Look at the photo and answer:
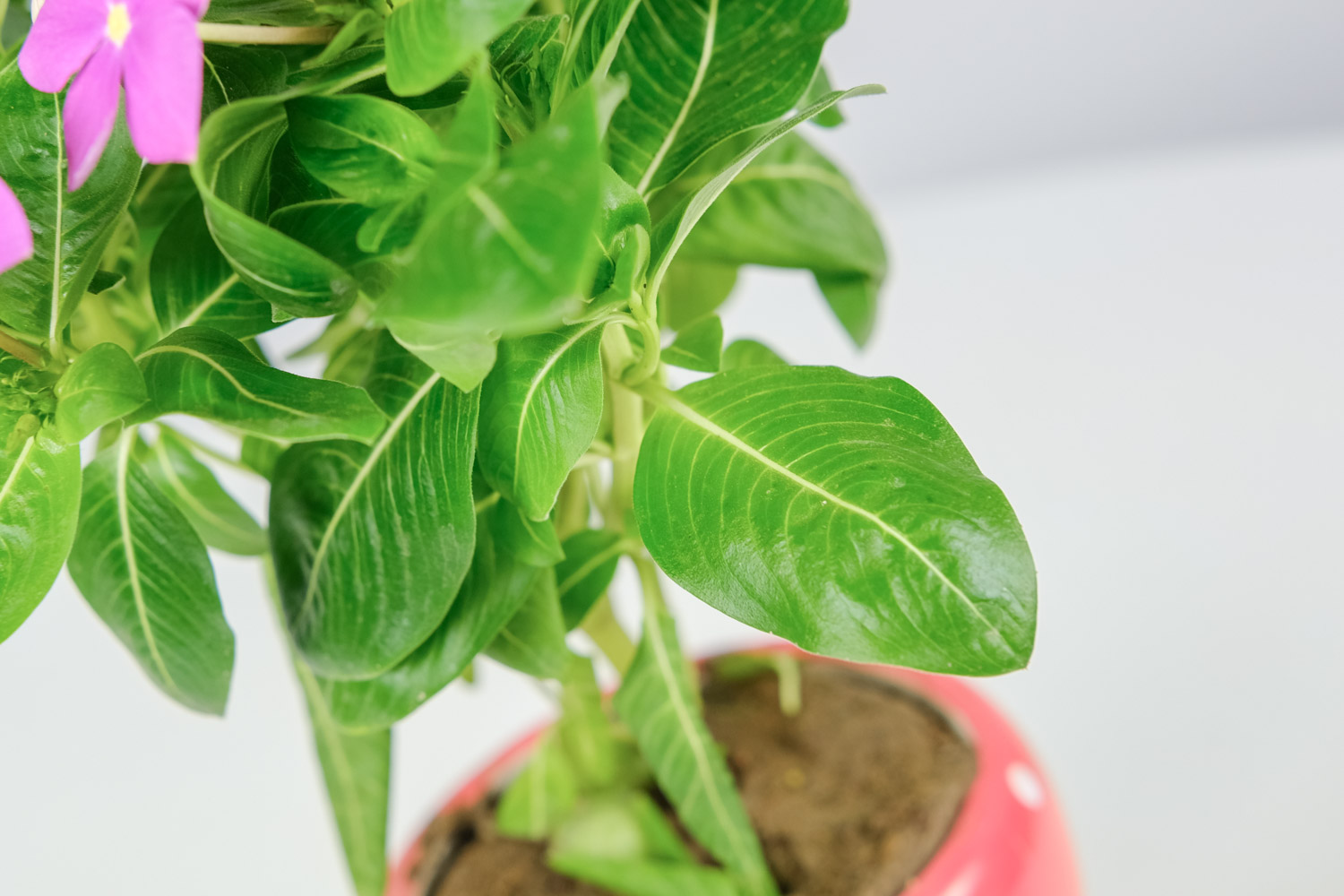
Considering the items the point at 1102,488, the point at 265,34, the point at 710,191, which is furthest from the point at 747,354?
the point at 1102,488

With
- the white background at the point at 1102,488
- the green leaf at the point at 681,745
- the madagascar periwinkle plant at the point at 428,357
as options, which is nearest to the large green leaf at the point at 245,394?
the madagascar periwinkle plant at the point at 428,357

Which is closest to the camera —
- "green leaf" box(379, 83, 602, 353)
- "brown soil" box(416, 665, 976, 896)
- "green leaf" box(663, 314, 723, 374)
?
"green leaf" box(379, 83, 602, 353)

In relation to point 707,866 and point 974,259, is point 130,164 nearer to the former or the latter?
point 707,866

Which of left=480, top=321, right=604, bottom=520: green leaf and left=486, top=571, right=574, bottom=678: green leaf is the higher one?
left=480, top=321, right=604, bottom=520: green leaf

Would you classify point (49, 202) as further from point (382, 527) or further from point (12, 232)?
point (382, 527)

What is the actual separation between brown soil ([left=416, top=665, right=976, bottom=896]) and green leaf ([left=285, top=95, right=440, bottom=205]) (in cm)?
52

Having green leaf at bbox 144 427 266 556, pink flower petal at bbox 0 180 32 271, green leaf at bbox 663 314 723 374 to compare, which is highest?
pink flower petal at bbox 0 180 32 271

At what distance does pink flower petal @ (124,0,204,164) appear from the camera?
34 cm

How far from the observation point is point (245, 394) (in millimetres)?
410

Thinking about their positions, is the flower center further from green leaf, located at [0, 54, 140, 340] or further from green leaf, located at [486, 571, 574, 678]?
green leaf, located at [486, 571, 574, 678]

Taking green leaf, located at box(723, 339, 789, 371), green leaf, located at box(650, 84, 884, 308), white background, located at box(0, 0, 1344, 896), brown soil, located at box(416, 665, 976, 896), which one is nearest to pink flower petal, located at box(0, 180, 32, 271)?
green leaf, located at box(650, 84, 884, 308)

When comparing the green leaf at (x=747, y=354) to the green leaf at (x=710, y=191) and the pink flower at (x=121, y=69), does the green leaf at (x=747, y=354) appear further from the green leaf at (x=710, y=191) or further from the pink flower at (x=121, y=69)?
the pink flower at (x=121, y=69)

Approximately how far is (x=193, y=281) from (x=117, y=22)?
17 centimetres

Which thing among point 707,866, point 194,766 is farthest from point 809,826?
point 194,766
